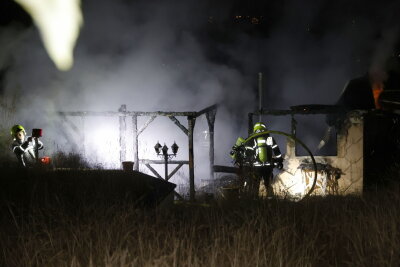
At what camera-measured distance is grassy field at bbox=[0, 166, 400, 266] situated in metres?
3.62

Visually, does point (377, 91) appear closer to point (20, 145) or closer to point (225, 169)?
point (225, 169)

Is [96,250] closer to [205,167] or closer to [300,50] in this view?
[205,167]

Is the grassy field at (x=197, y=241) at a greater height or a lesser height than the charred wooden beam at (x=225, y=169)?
lesser

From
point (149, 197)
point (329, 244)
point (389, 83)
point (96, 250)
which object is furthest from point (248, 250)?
point (389, 83)

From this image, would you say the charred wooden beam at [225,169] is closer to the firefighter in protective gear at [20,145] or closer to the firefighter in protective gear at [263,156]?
the firefighter in protective gear at [263,156]

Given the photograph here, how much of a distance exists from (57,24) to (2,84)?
3.06 meters

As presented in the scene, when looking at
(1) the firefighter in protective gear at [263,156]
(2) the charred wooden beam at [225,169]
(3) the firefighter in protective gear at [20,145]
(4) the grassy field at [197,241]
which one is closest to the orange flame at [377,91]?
(1) the firefighter in protective gear at [263,156]

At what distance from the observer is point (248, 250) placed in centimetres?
365

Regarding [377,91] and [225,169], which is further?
[377,91]

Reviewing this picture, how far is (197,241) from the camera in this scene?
448cm

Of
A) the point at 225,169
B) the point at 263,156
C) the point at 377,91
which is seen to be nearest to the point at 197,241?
the point at 263,156

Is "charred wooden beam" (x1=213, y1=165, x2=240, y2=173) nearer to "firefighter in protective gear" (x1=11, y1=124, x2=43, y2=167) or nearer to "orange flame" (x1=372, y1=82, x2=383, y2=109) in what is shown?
"firefighter in protective gear" (x1=11, y1=124, x2=43, y2=167)

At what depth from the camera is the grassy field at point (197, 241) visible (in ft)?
11.9

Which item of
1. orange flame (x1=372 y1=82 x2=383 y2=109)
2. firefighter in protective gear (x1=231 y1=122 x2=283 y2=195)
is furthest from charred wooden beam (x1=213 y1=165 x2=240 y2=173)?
orange flame (x1=372 y1=82 x2=383 y2=109)
